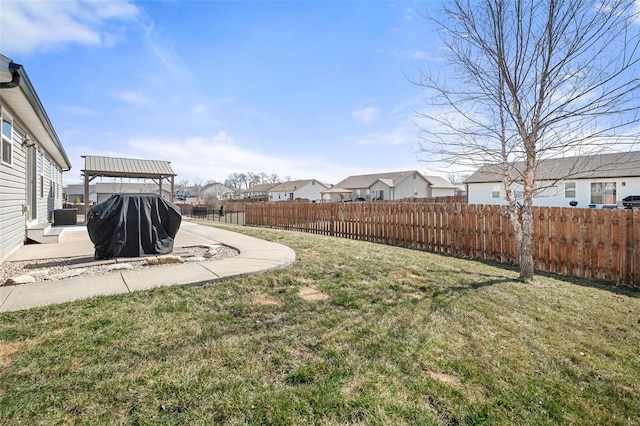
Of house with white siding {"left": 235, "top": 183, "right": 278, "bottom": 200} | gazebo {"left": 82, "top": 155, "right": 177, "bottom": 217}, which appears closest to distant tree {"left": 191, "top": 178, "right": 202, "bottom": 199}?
house with white siding {"left": 235, "top": 183, "right": 278, "bottom": 200}

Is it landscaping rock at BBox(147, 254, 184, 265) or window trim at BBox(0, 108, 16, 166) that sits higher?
window trim at BBox(0, 108, 16, 166)

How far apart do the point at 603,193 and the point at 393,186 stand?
987 inches

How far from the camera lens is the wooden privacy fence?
6.37 metres

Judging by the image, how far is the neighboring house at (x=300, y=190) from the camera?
57656 mm

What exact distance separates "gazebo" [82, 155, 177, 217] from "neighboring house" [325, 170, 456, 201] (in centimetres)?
2792

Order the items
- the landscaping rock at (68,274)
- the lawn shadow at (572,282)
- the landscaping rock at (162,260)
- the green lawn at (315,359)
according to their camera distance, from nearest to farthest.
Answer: the green lawn at (315,359) < the landscaping rock at (68,274) < the lawn shadow at (572,282) < the landscaping rock at (162,260)

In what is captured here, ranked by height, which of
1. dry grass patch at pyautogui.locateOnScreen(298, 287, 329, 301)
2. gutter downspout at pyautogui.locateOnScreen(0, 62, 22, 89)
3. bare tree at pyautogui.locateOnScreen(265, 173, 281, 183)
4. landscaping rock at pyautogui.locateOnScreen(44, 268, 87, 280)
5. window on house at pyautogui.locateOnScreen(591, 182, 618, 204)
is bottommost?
dry grass patch at pyautogui.locateOnScreen(298, 287, 329, 301)

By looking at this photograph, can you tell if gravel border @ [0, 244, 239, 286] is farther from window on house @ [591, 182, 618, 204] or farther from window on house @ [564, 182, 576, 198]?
window on house @ [591, 182, 618, 204]

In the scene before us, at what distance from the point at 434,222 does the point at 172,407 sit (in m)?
8.56

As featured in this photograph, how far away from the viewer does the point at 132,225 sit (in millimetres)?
6207

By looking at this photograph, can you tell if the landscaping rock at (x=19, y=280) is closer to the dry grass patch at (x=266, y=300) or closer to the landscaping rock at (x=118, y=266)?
the landscaping rock at (x=118, y=266)

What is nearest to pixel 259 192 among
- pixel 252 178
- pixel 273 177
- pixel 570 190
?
pixel 273 177

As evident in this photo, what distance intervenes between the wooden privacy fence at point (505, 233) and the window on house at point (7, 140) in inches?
372

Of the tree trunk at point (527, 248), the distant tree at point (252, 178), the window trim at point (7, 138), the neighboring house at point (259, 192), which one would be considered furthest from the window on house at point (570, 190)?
the distant tree at point (252, 178)
